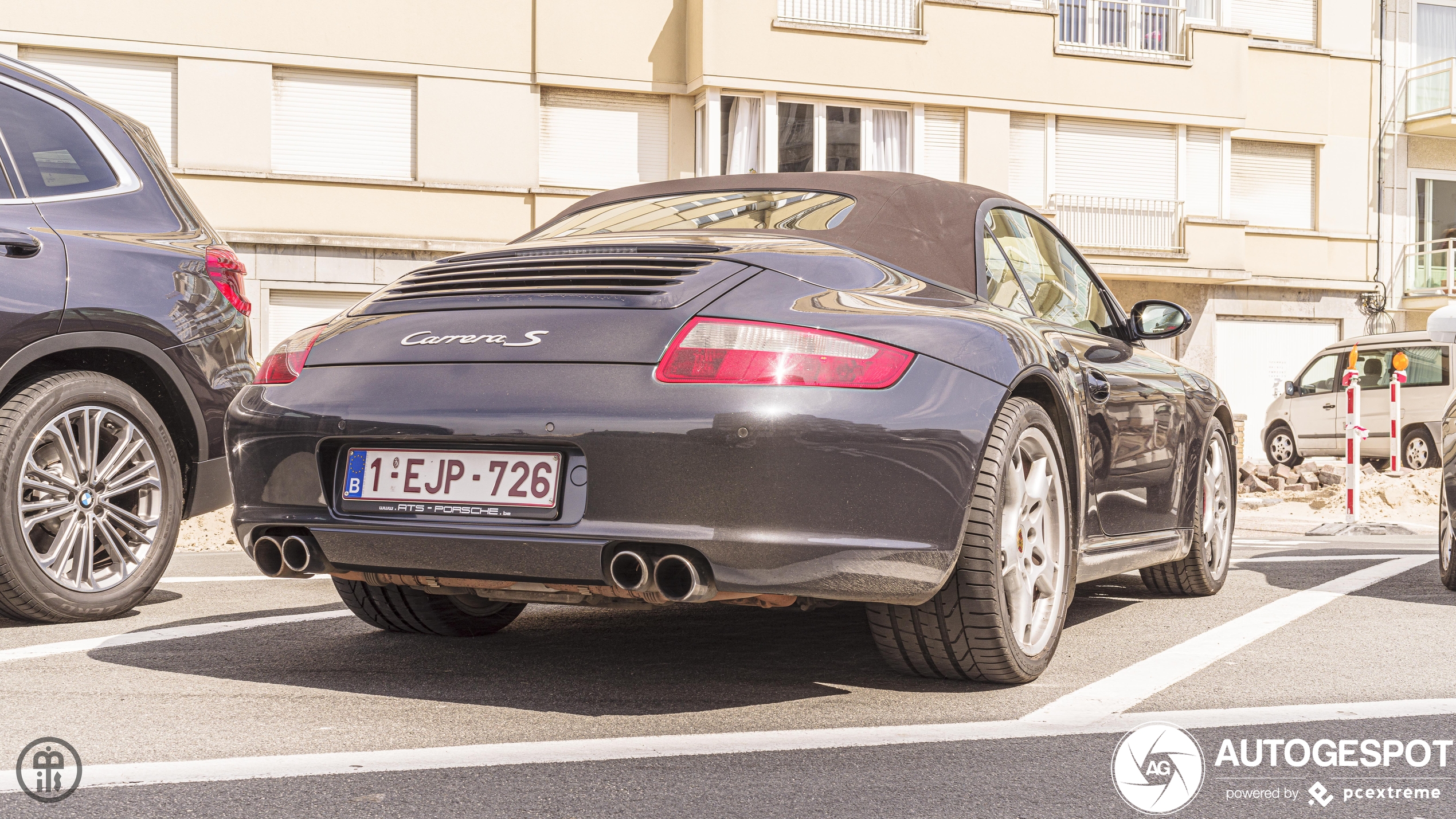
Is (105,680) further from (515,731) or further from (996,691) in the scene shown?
(996,691)

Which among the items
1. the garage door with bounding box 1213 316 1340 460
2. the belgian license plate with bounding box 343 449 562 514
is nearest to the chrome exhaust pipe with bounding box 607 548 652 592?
the belgian license plate with bounding box 343 449 562 514

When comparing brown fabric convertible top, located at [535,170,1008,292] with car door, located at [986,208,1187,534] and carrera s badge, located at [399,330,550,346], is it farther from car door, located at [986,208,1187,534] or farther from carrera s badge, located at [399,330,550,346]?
carrera s badge, located at [399,330,550,346]

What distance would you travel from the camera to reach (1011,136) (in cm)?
2480

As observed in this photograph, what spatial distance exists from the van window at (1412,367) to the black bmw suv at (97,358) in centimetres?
1842

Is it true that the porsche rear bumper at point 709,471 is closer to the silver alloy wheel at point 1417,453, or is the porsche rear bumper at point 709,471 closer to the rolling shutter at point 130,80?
the rolling shutter at point 130,80

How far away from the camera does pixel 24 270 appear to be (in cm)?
490

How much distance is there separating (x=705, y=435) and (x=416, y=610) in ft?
5.74

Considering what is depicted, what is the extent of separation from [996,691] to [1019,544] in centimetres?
39

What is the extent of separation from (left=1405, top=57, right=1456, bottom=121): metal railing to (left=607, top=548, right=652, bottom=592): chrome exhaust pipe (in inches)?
1143

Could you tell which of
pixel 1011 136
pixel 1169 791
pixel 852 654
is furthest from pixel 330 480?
pixel 1011 136

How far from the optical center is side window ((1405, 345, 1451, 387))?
20.9m

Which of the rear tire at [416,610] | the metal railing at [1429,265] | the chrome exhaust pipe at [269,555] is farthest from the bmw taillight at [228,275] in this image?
the metal railing at [1429,265]

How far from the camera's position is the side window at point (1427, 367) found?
20922mm

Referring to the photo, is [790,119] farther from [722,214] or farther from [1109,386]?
[722,214]
